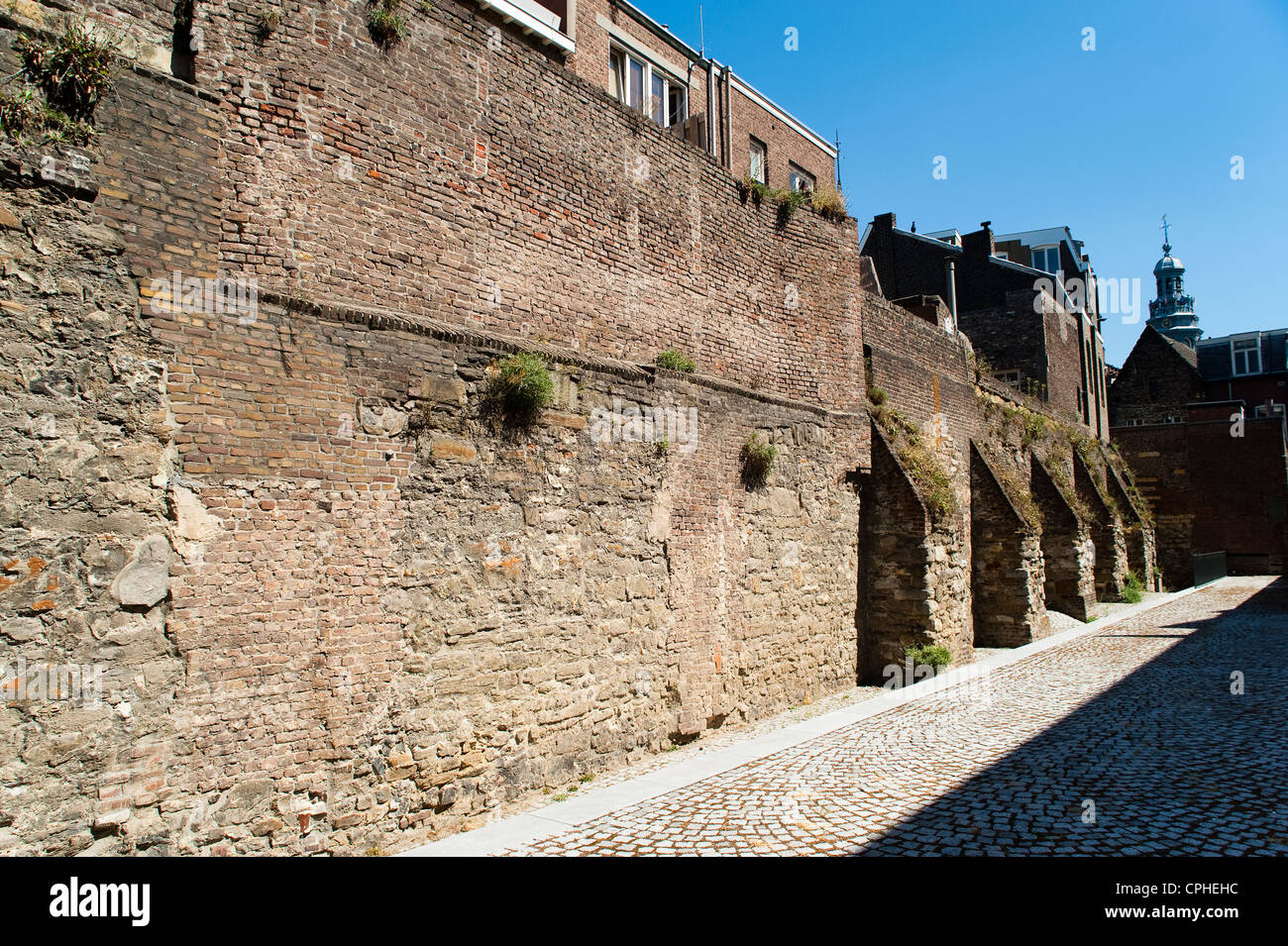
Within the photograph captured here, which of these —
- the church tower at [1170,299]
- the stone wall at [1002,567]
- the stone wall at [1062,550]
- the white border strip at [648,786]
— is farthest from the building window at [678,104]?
the church tower at [1170,299]

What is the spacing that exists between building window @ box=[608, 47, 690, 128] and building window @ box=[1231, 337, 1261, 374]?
4852 cm

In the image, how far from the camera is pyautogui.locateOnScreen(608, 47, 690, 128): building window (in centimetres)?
1628

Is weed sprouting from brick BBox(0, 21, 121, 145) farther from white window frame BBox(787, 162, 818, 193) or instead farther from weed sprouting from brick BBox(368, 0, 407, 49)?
white window frame BBox(787, 162, 818, 193)

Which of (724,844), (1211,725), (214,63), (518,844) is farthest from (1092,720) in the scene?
(214,63)

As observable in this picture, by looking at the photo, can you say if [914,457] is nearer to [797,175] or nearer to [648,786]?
[648,786]

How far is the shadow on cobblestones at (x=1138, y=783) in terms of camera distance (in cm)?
573

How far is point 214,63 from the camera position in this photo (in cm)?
594

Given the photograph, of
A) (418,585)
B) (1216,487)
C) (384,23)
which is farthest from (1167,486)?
(384,23)

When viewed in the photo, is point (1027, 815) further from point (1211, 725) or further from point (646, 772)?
point (1211, 725)

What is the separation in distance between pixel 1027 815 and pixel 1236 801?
183 cm

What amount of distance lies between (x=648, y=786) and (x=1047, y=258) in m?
35.5

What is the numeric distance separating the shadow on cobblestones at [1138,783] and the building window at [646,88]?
13.3m

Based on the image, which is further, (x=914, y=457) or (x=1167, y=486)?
(x=1167, y=486)

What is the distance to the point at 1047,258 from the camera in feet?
115
